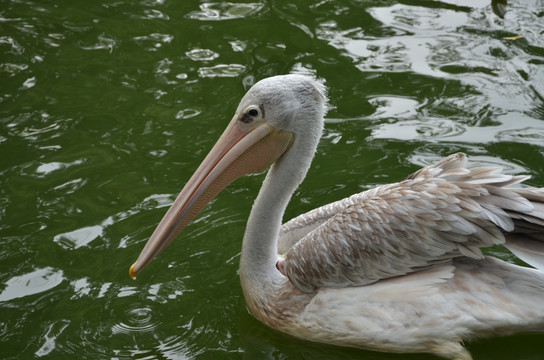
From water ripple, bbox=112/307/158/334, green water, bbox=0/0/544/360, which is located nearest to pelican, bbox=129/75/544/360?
green water, bbox=0/0/544/360

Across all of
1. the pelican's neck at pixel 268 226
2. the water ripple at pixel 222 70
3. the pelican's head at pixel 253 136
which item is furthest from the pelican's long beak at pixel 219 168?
the water ripple at pixel 222 70

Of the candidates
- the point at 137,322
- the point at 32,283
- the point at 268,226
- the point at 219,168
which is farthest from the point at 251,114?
the point at 32,283

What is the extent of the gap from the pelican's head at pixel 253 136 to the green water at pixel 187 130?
0.54 meters

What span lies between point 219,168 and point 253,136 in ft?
0.78

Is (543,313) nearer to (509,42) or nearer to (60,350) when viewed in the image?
(60,350)

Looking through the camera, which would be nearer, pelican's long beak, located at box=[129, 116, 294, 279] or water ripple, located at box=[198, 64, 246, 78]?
pelican's long beak, located at box=[129, 116, 294, 279]

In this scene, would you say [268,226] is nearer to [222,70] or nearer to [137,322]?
[137,322]

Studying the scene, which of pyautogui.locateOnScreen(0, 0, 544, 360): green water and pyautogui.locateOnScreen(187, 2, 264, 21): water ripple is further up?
pyautogui.locateOnScreen(187, 2, 264, 21): water ripple

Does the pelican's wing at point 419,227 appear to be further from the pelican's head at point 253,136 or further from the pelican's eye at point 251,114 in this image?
the pelican's eye at point 251,114

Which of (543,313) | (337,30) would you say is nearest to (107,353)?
(543,313)

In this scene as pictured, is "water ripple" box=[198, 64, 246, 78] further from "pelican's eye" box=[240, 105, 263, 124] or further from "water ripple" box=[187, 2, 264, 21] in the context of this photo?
"pelican's eye" box=[240, 105, 263, 124]

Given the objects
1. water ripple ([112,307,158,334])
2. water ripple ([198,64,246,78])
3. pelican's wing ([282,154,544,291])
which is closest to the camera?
pelican's wing ([282,154,544,291])

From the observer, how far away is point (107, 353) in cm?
409

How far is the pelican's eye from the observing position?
163 inches
